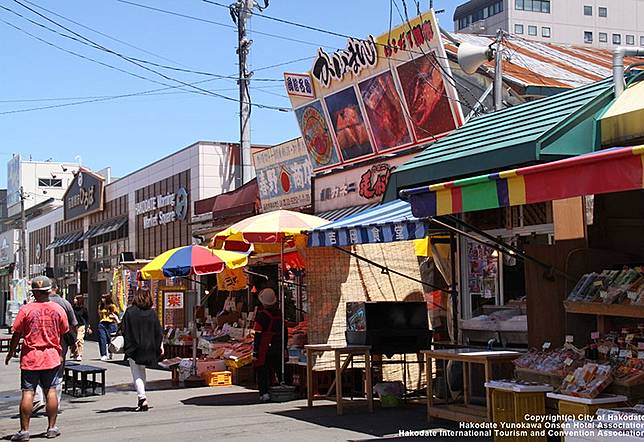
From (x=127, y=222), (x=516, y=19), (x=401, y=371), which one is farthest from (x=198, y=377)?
(x=516, y=19)

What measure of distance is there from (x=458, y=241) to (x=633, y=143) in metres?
4.32

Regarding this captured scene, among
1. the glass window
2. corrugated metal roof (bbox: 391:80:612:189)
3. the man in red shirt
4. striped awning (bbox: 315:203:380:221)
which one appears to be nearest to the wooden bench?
the man in red shirt

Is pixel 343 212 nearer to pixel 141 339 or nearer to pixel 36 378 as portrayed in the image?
pixel 141 339

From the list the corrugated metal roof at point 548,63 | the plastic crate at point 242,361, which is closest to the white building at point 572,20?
the corrugated metal roof at point 548,63

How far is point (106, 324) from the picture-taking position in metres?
23.7

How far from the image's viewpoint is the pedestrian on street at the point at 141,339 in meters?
12.3

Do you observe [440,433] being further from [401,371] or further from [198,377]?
[198,377]

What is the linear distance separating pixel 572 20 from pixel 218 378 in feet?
244

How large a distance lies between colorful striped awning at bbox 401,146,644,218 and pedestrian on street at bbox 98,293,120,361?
1718 cm

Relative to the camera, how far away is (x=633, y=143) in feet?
23.7

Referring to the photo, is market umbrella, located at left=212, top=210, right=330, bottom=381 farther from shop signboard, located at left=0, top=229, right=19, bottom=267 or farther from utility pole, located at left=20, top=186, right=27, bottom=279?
shop signboard, located at left=0, top=229, right=19, bottom=267

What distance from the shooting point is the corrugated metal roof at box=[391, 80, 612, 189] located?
7.72 metres

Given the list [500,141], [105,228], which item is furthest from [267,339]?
[105,228]

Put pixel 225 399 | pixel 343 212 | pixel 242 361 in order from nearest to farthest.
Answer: pixel 225 399 < pixel 242 361 < pixel 343 212
